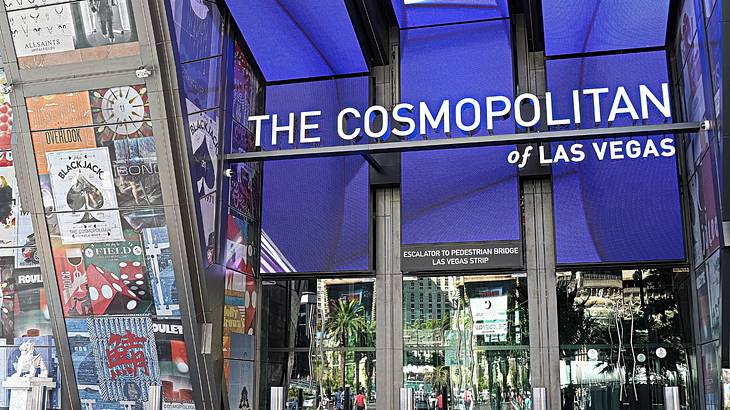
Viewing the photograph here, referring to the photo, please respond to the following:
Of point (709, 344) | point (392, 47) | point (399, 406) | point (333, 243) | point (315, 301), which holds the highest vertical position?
point (392, 47)

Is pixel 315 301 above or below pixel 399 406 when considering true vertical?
above

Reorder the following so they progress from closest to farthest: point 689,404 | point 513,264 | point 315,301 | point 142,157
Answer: point 142,157
point 689,404
point 513,264
point 315,301

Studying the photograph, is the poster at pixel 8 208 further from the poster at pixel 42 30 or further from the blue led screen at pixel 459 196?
the blue led screen at pixel 459 196

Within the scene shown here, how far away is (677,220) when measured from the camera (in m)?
13.9

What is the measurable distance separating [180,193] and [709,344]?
28.8 feet

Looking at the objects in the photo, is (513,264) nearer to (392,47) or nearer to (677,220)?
(677,220)

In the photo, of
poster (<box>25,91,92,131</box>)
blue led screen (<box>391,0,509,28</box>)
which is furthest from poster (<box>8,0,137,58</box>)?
blue led screen (<box>391,0,509,28</box>)

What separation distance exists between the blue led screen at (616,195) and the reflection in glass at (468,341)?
1443mm

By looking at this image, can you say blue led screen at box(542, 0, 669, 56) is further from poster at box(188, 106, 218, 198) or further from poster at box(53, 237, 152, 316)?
poster at box(53, 237, 152, 316)

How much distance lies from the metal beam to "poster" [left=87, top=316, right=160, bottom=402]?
3.32 metres

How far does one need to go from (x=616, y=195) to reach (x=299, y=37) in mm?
6699

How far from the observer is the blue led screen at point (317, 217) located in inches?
603

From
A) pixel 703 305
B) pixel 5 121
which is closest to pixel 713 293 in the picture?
pixel 703 305

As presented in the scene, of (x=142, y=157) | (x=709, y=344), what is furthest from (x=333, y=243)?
(x=709, y=344)
